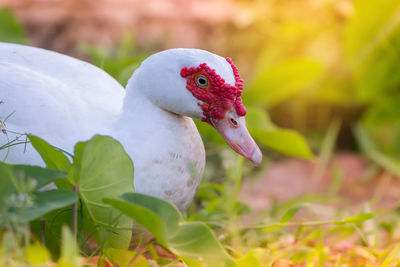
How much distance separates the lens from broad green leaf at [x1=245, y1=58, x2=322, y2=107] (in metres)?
2.97

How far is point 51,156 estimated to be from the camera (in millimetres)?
1380

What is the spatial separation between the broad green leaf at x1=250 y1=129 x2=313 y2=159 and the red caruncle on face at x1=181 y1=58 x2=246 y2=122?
71cm

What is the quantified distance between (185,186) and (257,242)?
46cm

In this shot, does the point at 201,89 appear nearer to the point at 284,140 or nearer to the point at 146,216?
the point at 146,216

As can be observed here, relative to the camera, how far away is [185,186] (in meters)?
1.61

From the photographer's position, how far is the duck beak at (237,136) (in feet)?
5.15

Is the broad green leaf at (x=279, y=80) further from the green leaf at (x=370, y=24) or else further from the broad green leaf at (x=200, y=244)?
the broad green leaf at (x=200, y=244)

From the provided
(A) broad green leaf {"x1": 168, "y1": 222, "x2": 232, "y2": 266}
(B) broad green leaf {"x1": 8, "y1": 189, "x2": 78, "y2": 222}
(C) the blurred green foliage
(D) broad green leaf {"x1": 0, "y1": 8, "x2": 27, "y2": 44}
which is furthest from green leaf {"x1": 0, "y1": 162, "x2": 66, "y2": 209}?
(C) the blurred green foliage

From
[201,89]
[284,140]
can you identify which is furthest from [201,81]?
[284,140]

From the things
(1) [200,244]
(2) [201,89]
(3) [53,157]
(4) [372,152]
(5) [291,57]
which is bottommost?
(4) [372,152]

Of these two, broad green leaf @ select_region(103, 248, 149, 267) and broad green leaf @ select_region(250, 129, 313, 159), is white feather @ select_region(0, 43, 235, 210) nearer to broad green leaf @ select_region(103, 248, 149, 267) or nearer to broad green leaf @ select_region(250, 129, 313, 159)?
broad green leaf @ select_region(103, 248, 149, 267)

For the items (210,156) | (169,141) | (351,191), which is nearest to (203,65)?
(169,141)

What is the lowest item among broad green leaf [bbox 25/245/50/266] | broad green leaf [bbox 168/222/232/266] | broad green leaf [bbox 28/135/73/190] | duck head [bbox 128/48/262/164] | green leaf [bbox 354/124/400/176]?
green leaf [bbox 354/124/400/176]

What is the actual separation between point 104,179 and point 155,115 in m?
0.29
